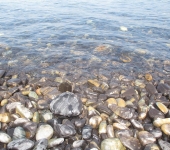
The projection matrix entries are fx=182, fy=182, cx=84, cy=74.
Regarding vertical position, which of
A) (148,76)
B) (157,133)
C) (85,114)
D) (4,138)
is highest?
(4,138)

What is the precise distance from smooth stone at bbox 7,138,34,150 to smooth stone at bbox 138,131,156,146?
2989 millimetres

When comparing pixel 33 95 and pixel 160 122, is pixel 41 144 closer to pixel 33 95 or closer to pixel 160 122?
pixel 33 95

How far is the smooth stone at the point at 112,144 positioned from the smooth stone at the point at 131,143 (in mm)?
116

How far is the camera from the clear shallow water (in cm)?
966

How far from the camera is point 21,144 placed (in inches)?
185

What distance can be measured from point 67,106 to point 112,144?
1896 millimetres

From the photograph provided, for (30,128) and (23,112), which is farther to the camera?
(23,112)

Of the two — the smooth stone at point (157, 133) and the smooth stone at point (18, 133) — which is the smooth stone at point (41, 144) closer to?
the smooth stone at point (18, 133)

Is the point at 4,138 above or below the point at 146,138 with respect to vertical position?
above

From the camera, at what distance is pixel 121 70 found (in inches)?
359

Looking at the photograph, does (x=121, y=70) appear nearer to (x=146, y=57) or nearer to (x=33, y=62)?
(x=146, y=57)

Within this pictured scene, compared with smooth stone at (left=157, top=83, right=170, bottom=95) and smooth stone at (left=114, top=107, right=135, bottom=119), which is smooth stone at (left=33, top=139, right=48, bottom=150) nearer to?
smooth stone at (left=114, top=107, right=135, bottom=119)

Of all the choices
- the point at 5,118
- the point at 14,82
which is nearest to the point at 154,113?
the point at 5,118

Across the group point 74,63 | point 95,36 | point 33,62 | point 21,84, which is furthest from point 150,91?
point 95,36
